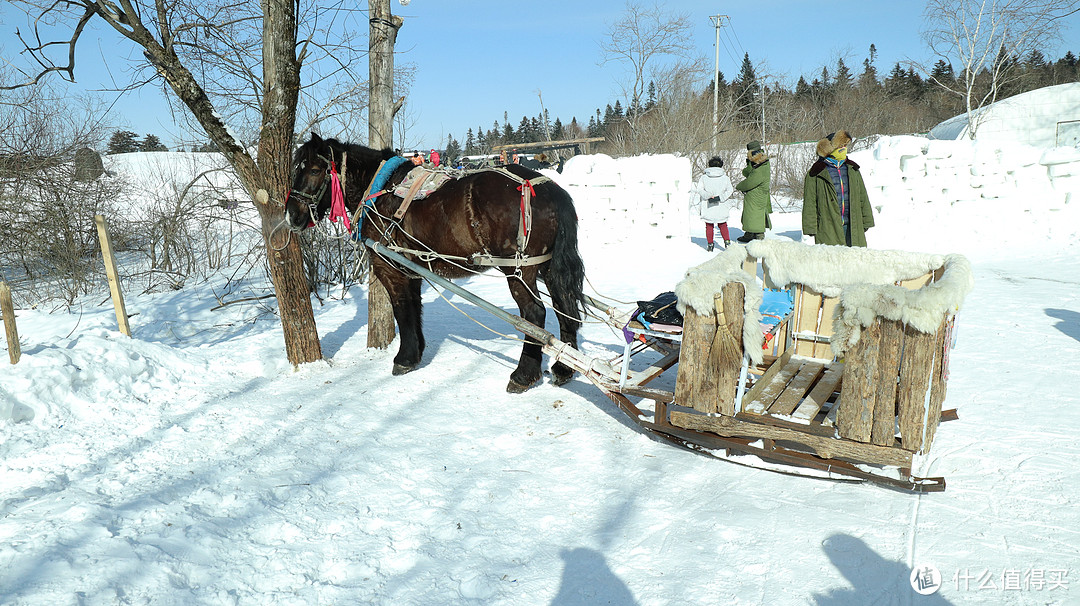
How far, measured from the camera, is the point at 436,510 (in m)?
2.95

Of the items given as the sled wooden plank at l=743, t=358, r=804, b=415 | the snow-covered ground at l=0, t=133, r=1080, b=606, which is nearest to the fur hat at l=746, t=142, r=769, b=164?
the snow-covered ground at l=0, t=133, r=1080, b=606

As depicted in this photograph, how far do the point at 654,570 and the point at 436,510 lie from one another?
1.08 m

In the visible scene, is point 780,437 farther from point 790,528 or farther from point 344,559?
point 344,559

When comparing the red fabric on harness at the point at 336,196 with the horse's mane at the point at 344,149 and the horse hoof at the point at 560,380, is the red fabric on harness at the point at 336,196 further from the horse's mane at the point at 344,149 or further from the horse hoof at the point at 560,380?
the horse hoof at the point at 560,380

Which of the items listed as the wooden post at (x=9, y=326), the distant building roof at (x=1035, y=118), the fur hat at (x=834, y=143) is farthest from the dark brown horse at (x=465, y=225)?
the distant building roof at (x=1035, y=118)

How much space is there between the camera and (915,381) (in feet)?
8.74

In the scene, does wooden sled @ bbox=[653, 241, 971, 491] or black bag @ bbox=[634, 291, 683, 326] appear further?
black bag @ bbox=[634, 291, 683, 326]

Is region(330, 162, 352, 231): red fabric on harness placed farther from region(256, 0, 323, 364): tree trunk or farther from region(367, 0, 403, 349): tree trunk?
region(367, 0, 403, 349): tree trunk

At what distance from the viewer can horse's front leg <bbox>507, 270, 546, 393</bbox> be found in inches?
176

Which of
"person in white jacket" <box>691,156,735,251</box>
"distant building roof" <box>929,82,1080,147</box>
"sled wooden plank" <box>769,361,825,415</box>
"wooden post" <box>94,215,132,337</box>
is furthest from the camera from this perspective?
"distant building roof" <box>929,82,1080,147</box>

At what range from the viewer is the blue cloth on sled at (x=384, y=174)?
185 inches

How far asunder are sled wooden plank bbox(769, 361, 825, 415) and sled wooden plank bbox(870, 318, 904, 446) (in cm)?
41

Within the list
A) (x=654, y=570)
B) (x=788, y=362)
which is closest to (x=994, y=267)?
(x=788, y=362)

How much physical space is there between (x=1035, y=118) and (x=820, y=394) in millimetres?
21014
